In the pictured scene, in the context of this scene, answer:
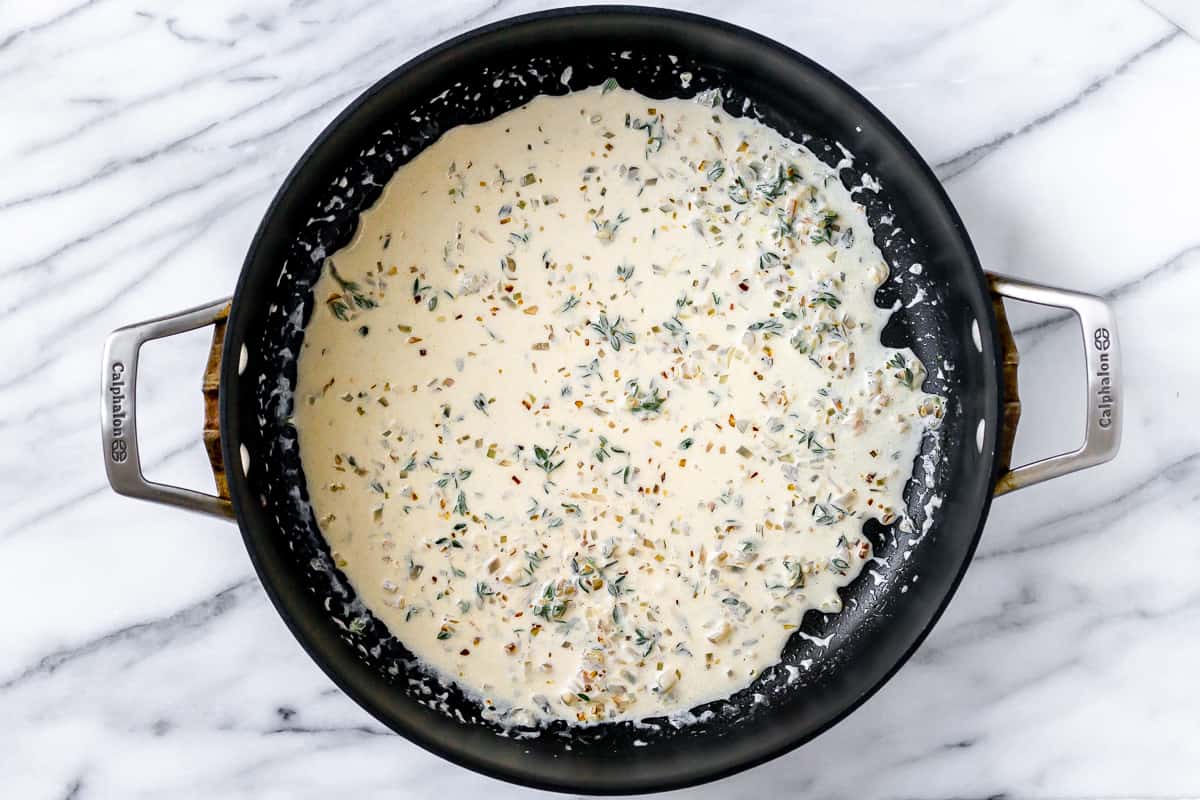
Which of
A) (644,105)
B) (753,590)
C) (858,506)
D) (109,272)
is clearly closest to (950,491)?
(858,506)

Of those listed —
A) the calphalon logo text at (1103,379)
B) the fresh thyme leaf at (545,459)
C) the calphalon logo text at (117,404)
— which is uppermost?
the calphalon logo text at (1103,379)

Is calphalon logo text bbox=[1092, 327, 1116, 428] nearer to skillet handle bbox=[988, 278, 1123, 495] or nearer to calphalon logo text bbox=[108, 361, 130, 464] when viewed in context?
skillet handle bbox=[988, 278, 1123, 495]

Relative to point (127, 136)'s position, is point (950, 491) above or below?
below

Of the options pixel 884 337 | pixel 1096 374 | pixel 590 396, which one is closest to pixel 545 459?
pixel 590 396

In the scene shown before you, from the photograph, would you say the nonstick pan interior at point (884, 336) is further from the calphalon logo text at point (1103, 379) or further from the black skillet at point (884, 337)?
the calphalon logo text at point (1103, 379)

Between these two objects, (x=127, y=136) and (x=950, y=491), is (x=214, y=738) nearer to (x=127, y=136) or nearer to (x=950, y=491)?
(x=127, y=136)

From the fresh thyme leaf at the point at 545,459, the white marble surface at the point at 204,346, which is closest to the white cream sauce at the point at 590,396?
the fresh thyme leaf at the point at 545,459

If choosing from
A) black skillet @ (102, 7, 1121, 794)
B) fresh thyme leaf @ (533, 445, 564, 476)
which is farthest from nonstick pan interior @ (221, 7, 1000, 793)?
fresh thyme leaf @ (533, 445, 564, 476)
